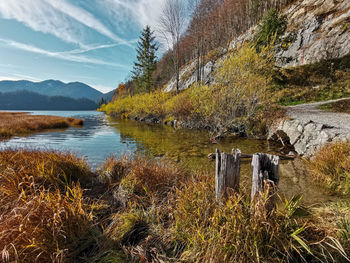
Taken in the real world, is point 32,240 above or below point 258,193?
below

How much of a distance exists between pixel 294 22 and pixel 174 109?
25.4m

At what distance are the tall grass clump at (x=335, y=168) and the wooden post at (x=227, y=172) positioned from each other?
300 centimetres

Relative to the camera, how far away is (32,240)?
1.69 m

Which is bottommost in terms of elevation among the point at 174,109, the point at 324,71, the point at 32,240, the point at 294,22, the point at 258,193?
the point at 32,240

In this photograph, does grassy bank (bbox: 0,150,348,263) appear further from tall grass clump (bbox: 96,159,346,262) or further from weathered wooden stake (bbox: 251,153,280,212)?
weathered wooden stake (bbox: 251,153,280,212)

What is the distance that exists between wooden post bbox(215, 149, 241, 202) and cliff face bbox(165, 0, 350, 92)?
49.2 ft

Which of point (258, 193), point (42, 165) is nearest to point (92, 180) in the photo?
point (42, 165)

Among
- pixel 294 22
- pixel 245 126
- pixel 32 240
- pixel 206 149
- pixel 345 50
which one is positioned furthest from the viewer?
pixel 294 22

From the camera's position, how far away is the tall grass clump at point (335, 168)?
11.3 ft

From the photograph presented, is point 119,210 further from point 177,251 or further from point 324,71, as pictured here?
point 324,71

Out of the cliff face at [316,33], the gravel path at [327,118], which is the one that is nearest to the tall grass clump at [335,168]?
the gravel path at [327,118]

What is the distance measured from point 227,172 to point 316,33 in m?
29.2

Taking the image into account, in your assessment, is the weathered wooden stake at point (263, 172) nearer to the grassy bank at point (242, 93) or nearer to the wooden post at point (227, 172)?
the wooden post at point (227, 172)

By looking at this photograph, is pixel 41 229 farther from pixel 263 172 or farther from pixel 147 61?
pixel 147 61
